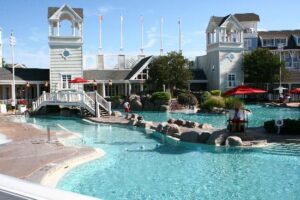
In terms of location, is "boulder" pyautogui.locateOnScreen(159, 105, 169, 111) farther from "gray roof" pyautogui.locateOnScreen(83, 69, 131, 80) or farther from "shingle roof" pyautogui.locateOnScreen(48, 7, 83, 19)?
"shingle roof" pyautogui.locateOnScreen(48, 7, 83, 19)

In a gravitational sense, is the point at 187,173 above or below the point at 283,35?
below

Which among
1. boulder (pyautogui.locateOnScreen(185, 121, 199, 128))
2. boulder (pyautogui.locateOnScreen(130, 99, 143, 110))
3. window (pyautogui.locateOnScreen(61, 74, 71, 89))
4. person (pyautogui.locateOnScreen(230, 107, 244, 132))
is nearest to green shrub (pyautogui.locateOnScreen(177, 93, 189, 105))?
boulder (pyautogui.locateOnScreen(130, 99, 143, 110))

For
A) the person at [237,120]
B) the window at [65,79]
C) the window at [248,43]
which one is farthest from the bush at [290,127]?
the window at [248,43]

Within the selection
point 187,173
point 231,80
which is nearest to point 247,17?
point 231,80

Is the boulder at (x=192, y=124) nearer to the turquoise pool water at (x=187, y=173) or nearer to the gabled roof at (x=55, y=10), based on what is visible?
the turquoise pool water at (x=187, y=173)

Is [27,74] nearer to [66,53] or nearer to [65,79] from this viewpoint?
[65,79]

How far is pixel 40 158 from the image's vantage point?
40.0 ft

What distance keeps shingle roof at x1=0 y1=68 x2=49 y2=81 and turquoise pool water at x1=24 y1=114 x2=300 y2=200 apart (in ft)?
83.0

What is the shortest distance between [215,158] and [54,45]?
2854cm

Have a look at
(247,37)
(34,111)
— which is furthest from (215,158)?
(247,37)

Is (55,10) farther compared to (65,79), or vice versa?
(65,79)

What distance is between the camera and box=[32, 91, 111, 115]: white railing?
2981 centimetres

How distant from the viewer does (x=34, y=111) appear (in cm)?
3212

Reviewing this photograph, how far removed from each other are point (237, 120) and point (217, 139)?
1.65 m
